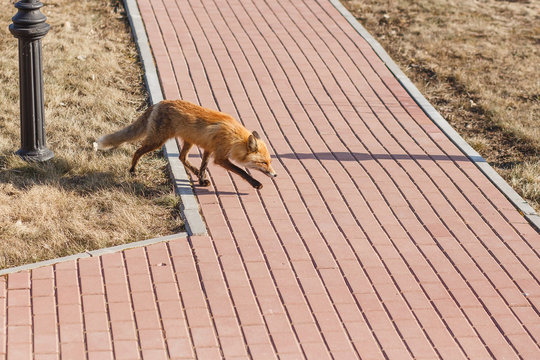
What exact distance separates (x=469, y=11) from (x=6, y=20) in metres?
8.47

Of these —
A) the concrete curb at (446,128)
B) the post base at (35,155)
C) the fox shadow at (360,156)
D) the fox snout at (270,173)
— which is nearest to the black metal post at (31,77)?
the post base at (35,155)

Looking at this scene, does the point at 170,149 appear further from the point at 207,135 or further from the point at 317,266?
the point at 317,266

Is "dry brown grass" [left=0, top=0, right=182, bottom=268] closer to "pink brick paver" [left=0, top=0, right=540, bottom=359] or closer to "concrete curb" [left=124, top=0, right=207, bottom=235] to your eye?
"concrete curb" [left=124, top=0, right=207, bottom=235]

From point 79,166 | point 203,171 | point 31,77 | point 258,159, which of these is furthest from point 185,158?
point 31,77

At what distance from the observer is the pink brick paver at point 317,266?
18.1 ft

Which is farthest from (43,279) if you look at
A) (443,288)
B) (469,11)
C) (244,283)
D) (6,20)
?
(469,11)

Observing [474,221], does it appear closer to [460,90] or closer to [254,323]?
[254,323]

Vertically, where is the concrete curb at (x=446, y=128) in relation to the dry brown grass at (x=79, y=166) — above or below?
above

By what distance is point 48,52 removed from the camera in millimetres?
10547

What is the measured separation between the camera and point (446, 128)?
9.54 m

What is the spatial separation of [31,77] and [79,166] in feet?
3.55

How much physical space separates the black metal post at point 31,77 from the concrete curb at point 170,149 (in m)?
1.38

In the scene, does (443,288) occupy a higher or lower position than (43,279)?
higher

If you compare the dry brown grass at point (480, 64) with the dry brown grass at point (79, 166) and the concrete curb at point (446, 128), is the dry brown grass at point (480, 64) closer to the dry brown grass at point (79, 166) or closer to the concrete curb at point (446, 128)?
the concrete curb at point (446, 128)
